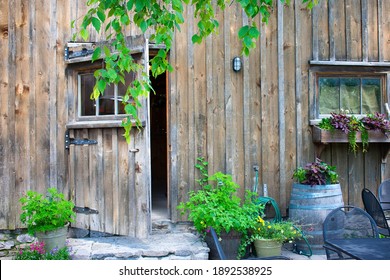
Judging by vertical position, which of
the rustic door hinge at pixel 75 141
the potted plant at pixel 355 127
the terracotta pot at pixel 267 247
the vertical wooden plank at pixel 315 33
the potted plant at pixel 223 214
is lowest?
the terracotta pot at pixel 267 247

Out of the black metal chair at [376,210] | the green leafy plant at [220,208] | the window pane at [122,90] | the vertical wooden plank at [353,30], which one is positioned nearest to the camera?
the black metal chair at [376,210]

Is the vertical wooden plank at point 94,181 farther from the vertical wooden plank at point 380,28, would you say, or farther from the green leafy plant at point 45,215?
the vertical wooden plank at point 380,28

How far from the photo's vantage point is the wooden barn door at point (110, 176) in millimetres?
4145

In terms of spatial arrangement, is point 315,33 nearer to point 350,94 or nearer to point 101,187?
point 350,94

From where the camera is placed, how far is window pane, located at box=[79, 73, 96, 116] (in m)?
4.73

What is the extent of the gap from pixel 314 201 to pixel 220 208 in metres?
1.06

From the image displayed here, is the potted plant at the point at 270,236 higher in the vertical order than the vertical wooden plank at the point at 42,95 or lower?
lower

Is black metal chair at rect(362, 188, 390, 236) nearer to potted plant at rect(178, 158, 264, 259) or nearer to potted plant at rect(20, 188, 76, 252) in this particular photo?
potted plant at rect(178, 158, 264, 259)

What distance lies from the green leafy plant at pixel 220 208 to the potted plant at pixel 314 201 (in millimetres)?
450

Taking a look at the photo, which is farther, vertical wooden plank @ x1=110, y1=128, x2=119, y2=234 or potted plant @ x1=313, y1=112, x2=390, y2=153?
potted plant @ x1=313, y1=112, x2=390, y2=153

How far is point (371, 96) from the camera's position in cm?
521

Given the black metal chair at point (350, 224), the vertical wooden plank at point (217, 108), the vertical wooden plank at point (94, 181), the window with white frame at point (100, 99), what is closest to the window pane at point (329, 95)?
the vertical wooden plank at point (217, 108)

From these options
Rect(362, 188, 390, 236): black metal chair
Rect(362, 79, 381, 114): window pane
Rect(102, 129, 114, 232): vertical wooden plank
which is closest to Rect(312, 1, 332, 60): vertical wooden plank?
Rect(362, 79, 381, 114): window pane

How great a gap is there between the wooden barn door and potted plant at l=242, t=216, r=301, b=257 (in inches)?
45.5
